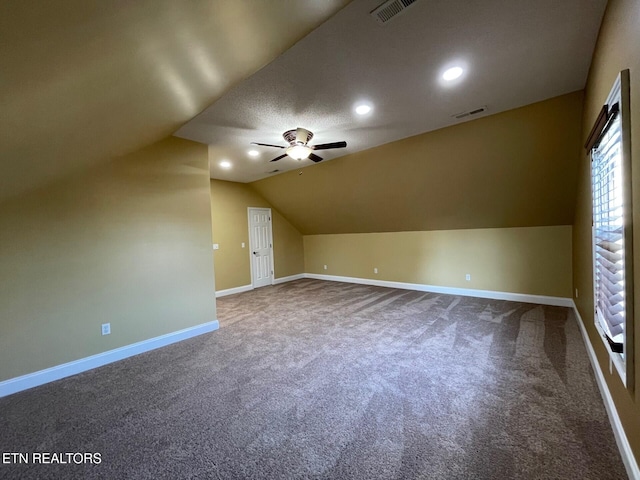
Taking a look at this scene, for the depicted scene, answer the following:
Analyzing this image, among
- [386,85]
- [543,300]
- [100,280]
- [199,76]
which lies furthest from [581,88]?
[100,280]

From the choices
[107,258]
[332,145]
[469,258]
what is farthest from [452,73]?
[107,258]

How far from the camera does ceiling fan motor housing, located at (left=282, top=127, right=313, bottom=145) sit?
323cm

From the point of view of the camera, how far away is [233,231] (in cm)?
627

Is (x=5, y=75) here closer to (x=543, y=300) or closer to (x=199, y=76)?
(x=199, y=76)

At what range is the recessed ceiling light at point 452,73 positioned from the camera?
221 cm

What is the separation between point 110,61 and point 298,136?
6.68 ft

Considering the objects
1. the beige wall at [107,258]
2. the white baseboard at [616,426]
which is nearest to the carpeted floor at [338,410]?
the white baseboard at [616,426]

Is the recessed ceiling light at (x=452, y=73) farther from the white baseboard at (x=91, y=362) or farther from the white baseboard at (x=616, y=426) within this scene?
the white baseboard at (x=91, y=362)

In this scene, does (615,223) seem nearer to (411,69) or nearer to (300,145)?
(411,69)

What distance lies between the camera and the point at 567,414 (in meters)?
1.88

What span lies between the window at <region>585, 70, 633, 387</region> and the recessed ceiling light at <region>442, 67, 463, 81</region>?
1031 mm

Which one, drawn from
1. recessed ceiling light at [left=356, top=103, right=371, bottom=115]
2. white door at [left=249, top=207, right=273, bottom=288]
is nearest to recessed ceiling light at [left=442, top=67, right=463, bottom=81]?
recessed ceiling light at [left=356, top=103, right=371, bottom=115]

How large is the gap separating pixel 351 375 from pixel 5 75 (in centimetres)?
300

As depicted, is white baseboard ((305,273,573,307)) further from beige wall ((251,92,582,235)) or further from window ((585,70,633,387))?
window ((585,70,633,387))
